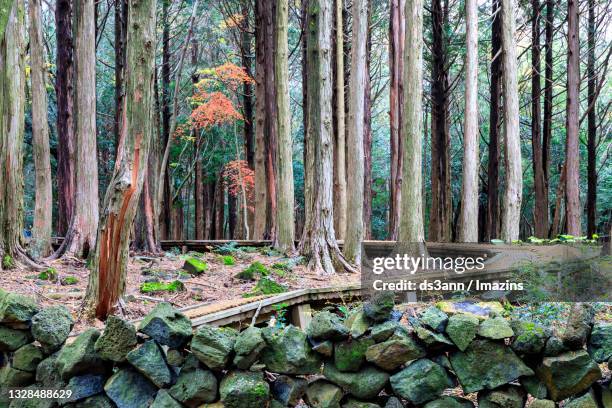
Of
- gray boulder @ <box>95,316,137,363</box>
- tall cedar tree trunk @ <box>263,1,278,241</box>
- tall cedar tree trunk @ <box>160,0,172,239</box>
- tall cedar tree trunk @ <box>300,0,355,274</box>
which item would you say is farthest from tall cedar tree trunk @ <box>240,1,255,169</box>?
gray boulder @ <box>95,316,137,363</box>

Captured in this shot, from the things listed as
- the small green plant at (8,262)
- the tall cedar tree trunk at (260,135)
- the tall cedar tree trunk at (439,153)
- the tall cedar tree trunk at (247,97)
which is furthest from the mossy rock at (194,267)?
the tall cedar tree trunk at (247,97)

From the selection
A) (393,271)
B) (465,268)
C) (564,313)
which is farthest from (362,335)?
(564,313)

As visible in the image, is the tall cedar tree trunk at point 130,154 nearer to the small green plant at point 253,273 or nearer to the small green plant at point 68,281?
the small green plant at point 68,281

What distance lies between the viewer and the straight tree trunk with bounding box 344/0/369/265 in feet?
32.6

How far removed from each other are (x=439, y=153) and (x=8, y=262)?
1414cm

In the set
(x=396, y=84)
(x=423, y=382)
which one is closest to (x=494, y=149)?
(x=396, y=84)

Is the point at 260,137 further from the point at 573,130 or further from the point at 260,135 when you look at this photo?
the point at 573,130

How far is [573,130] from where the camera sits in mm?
Result: 13359

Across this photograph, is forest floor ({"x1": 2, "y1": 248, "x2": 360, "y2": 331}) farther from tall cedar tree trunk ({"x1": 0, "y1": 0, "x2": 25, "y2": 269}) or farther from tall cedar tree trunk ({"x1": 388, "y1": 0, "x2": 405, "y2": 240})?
tall cedar tree trunk ({"x1": 388, "y1": 0, "x2": 405, "y2": 240})

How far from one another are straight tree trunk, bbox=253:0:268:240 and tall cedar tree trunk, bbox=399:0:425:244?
268 inches

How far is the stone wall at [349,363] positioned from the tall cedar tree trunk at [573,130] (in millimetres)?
10623

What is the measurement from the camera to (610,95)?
34.0 meters
